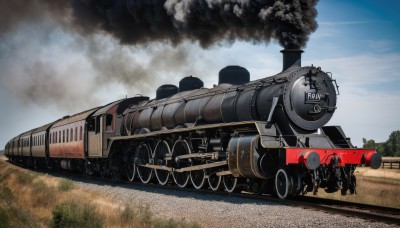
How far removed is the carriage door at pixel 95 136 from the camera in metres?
18.9

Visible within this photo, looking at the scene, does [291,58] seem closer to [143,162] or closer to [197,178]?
[197,178]

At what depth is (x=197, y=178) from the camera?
14250 millimetres

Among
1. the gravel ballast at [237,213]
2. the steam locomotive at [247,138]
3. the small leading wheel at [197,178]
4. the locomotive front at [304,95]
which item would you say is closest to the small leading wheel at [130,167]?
the steam locomotive at [247,138]

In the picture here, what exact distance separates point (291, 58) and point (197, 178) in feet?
15.7

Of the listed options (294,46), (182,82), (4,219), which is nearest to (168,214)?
(4,219)

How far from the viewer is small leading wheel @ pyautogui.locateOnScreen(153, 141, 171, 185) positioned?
15.7m

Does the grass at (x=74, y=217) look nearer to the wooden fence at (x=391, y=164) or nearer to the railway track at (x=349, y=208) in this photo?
the railway track at (x=349, y=208)

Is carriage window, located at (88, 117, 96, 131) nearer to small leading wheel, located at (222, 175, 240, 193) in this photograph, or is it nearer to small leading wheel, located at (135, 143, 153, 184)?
small leading wheel, located at (135, 143, 153, 184)

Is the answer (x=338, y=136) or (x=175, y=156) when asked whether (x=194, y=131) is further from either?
(x=338, y=136)

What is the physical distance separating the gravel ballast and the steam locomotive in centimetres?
92

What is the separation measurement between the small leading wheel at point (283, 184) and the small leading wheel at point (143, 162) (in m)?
7.08

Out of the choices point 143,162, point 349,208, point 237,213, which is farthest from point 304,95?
point 143,162

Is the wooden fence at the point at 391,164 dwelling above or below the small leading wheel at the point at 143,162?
below

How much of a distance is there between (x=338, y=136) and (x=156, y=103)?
25.3ft
